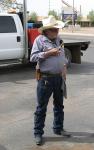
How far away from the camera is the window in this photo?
13.1 meters

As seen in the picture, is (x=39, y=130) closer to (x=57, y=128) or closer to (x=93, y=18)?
(x=57, y=128)

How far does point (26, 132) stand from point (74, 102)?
243 centimetres

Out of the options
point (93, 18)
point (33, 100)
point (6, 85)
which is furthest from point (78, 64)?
point (93, 18)

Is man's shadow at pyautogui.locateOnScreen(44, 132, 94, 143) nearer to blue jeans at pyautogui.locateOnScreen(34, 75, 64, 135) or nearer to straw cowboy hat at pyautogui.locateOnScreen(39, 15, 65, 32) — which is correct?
blue jeans at pyautogui.locateOnScreen(34, 75, 64, 135)

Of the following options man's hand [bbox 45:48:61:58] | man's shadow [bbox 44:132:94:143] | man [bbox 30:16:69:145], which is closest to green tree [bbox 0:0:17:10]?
man's shadow [bbox 44:132:94:143]

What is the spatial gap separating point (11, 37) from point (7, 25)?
0.48 meters

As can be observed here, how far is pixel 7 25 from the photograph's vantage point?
1320 centimetres

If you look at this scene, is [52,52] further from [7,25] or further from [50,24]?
[7,25]

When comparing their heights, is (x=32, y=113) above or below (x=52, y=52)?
below

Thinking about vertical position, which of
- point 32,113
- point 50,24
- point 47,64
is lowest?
point 32,113

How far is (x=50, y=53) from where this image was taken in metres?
5.87

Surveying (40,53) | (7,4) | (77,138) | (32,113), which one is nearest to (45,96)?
(40,53)

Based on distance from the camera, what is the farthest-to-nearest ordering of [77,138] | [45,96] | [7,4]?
[7,4], [77,138], [45,96]

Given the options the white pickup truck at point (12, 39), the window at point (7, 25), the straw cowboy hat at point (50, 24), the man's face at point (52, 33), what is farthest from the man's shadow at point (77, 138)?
the window at point (7, 25)
